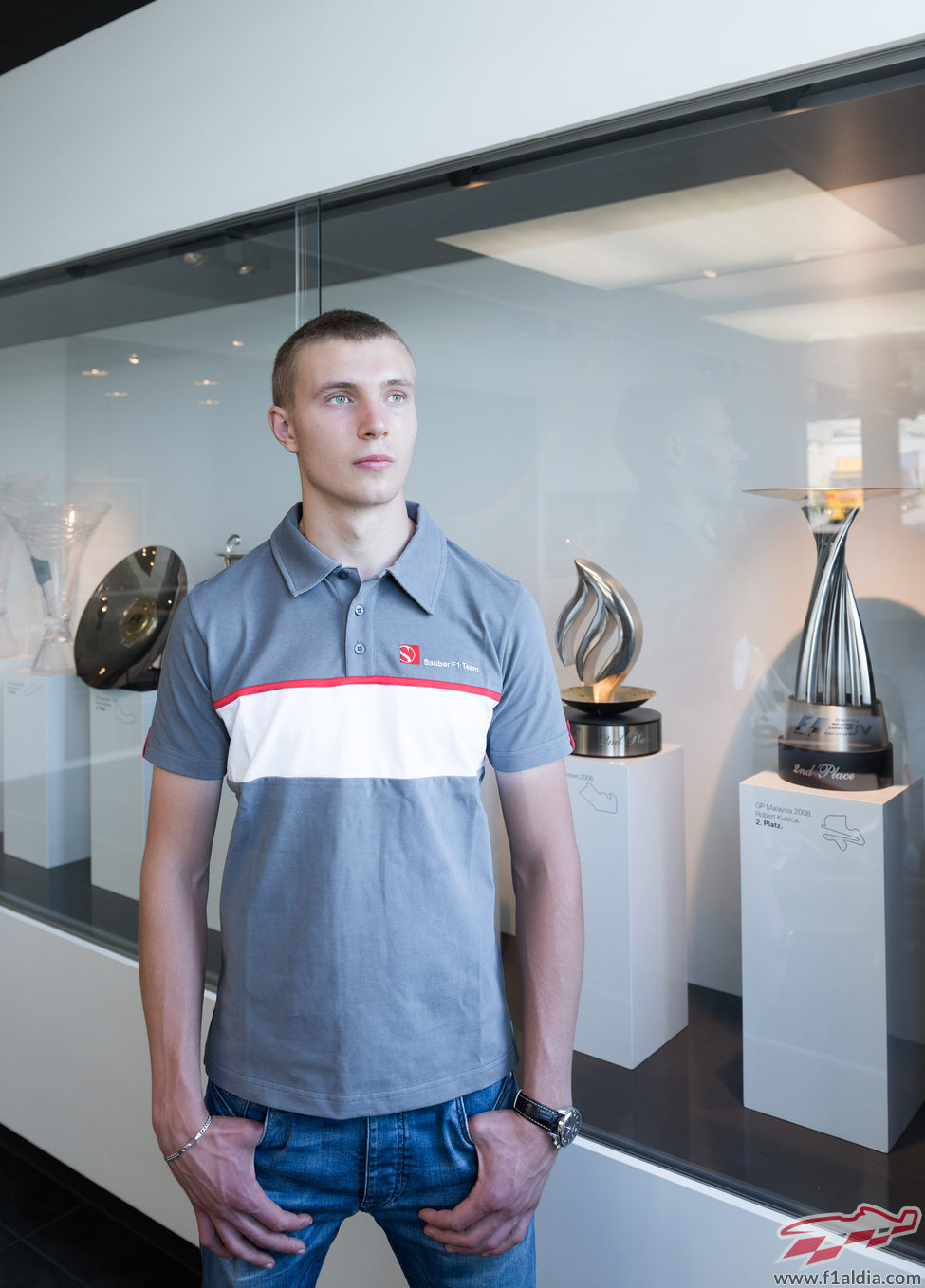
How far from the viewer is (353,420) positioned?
46.1 inches

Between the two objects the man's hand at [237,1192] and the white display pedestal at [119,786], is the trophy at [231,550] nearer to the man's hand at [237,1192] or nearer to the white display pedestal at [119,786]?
the white display pedestal at [119,786]

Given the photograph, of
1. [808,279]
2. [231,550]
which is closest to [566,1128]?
[808,279]

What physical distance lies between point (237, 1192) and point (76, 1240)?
4.83ft

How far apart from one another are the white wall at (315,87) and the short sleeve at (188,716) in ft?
3.29

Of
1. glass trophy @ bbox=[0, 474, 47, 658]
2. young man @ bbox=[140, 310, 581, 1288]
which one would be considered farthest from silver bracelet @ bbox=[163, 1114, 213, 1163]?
glass trophy @ bbox=[0, 474, 47, 658]

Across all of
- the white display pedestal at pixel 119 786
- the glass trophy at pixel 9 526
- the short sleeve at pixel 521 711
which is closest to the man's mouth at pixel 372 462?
the short sleeve at pixel 521 711

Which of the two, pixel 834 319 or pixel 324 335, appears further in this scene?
pixel 834 319

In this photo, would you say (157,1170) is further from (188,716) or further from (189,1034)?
(188,716)

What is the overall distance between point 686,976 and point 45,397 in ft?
Result: 7.13

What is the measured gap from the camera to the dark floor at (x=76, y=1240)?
213cm

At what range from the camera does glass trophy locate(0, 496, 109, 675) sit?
263 centimetres

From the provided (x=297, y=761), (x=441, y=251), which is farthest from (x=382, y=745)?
(x=441, y=251)

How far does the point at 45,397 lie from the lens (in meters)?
2.67
